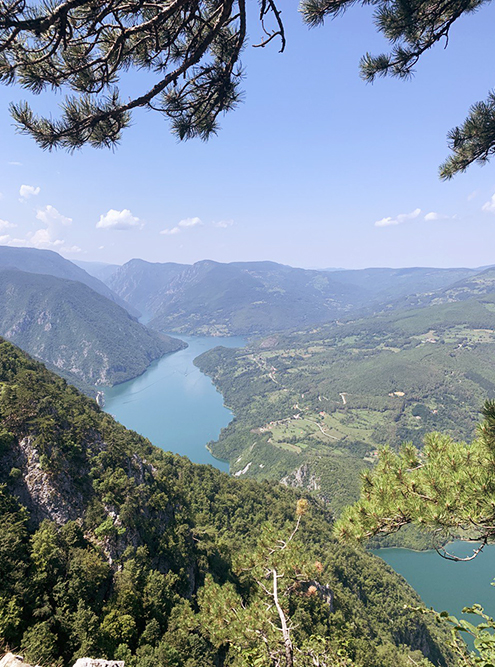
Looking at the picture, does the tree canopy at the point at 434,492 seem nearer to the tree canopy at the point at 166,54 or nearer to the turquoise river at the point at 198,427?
the tree canopy at the point at 166,54

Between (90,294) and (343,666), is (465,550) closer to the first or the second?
(343,666)

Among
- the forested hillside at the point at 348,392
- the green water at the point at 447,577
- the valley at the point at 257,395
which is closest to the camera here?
the valley at the point at 257,395

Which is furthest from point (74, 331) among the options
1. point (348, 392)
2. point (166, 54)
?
point (166, 54)

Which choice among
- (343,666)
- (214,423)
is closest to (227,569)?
(343,666)

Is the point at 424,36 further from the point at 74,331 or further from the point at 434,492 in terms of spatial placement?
the point at 74,331

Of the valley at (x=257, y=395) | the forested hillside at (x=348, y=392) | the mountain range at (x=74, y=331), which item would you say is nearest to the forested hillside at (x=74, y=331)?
the mountain range at (x=74, y=331)

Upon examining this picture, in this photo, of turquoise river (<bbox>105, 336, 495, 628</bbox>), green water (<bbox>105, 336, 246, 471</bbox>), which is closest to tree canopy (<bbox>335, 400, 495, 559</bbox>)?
turquoise river (<bbox>105, 336, 495, 628</bbox>)
